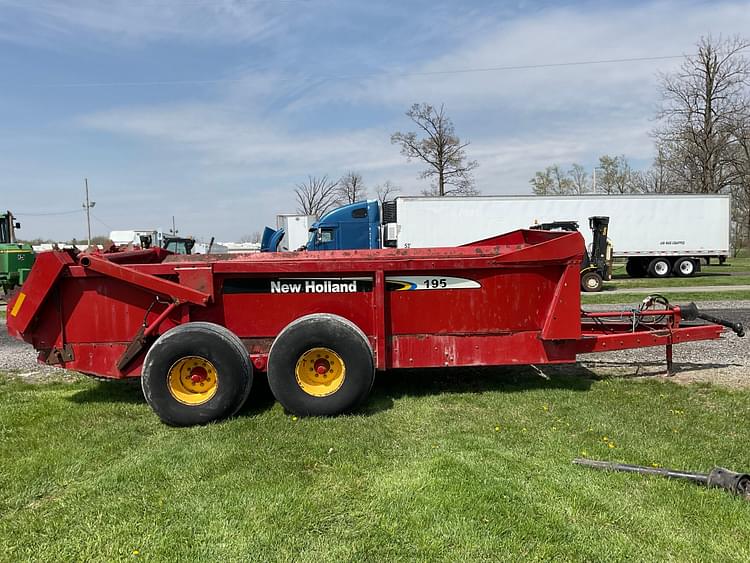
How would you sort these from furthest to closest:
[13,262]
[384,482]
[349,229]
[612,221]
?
[612,221] < [349,229] < [13,262] < [384,482]

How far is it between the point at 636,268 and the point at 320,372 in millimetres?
22614

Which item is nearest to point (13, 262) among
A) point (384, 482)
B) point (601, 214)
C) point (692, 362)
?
point (384, 482)

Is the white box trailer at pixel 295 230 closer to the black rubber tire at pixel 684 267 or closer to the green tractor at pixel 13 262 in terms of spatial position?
the green tractor at pixel 13 262

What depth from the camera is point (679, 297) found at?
14.0 metres

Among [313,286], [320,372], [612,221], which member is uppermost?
[612,221]

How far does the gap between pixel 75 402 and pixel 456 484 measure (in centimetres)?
412

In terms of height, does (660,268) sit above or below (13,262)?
below

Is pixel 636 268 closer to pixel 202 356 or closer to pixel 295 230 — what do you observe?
pixel 295 230

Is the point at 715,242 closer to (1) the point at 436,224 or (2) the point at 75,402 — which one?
(1) the point at 436,224

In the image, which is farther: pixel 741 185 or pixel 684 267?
pixel 741 185

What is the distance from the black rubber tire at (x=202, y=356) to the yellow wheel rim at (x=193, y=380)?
0.05 m

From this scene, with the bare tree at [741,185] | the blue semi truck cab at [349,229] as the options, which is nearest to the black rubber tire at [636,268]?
the blue semi truck cab at [349,229]

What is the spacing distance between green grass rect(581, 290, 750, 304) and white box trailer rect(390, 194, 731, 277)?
705 cm

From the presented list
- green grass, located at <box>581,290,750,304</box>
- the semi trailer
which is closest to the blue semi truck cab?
the semi trailer
